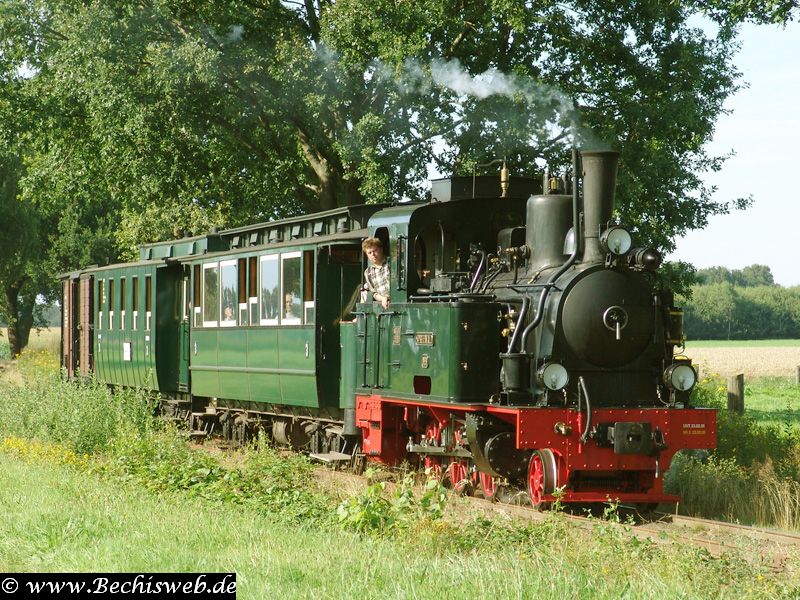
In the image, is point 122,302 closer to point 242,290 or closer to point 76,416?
point 242,290

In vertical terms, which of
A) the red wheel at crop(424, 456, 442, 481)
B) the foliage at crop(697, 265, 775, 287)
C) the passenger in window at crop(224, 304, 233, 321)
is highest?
the foliage at crop(697, 265, 775, 287)

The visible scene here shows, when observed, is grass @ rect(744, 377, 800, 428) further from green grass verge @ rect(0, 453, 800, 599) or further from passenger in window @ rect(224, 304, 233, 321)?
green grass verge @ rect(0, 453, 800, 599)

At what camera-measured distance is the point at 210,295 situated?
1688 cm

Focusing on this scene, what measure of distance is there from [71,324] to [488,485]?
15.5 m

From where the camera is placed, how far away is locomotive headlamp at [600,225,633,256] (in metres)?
10.2

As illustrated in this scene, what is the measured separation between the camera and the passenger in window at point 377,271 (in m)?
12.0

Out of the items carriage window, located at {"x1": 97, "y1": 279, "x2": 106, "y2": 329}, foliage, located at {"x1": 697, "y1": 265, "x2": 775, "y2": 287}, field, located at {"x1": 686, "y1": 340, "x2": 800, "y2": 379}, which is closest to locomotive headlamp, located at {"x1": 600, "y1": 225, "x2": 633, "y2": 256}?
carriage window, located at {"x1": 97, "y1": 279, "x2": 106, "y2": 329}

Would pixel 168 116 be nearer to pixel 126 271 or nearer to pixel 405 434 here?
pixel 126 271

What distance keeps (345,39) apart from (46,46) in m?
8.30

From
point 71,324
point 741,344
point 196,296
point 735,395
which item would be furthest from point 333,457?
point 741,344

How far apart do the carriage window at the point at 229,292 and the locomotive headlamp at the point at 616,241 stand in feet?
22.6

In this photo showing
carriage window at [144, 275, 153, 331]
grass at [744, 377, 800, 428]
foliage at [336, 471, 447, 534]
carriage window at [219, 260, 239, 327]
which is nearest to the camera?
foliage at [336, 471, 447, 534]

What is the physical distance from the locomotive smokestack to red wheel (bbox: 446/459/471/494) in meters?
A: 2.56

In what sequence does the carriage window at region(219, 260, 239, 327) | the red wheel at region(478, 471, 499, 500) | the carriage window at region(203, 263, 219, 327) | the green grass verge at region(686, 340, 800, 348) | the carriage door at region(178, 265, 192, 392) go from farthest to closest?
the green grass verge at region(686, 340, 800, 348), the carriage door at region(178, 265, 192, 392), the carriage window at region(203, 263, 219, 327), the carriage window at region(219, 260, 239, 327), the red wheel at region(478, 471, 499, 500)
